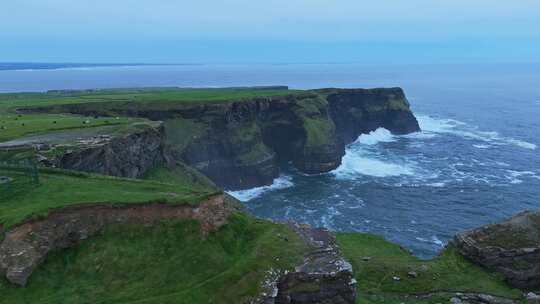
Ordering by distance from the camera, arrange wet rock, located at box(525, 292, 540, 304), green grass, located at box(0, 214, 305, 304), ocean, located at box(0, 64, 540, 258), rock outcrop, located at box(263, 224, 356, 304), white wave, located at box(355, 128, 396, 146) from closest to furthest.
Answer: green grass, located at box(0, 214, 305, 304), rock outcrop, located at box(263, 224, 356, 304), wet rock, located at box(525, 292, 540, 304), ocean, located at box(0, 64, 540, 258), white wave, located at box(355, 128, 396, 146)

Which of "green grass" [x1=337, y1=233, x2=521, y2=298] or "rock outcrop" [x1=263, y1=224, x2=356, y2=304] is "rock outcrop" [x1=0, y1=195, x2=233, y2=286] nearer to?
"rock outcrop" [x1=263, y1=224, x2=356, y2=304]

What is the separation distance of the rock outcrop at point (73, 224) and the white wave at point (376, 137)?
10828 cm

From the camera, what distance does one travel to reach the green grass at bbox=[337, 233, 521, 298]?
38.6 meters

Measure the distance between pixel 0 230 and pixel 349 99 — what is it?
408 feet

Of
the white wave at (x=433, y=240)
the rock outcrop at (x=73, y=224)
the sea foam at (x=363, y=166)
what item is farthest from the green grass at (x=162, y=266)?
the sea foam at (x=363, y=166)

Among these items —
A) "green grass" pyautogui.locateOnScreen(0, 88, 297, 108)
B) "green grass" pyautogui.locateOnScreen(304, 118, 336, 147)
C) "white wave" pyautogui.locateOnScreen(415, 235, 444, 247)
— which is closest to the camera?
"white wave" pyautogui.locateOnScreen(415, 235, 444, 247)

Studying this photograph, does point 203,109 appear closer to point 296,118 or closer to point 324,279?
point 296,118

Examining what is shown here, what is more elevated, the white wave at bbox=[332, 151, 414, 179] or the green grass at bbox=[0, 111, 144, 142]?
the green grass at bbox=[0, 111, 144, 142]

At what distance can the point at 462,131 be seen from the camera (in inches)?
5837

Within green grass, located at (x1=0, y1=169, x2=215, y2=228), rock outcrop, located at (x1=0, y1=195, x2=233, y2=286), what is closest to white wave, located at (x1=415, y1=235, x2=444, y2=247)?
green grass, located at (x1=0, y1=169, x2=215, y2=228)

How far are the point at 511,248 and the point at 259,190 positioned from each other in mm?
59028

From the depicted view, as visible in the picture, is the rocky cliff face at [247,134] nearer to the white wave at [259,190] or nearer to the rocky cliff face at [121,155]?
the white wave at [259,190]

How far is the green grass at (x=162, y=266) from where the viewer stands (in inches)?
1159

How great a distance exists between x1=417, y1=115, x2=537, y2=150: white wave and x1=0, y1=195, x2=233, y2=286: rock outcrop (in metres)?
104
